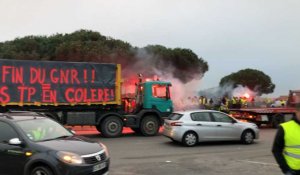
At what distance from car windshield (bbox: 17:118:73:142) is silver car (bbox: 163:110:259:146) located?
302 inches

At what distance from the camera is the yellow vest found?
189 inches

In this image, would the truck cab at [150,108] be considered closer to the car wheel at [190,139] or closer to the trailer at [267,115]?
the car wheel at [190,139]

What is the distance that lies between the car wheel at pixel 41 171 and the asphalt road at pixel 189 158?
2.98 metres

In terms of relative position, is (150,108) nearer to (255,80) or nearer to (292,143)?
(292,143)

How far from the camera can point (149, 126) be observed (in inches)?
818

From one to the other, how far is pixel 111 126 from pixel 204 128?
518 cm

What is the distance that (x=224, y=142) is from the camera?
1769 centimetres

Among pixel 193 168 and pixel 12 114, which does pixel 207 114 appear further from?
pixel 12 114

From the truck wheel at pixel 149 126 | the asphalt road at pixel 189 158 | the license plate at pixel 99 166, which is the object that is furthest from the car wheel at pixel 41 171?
the truck wheel at pixel 149 126

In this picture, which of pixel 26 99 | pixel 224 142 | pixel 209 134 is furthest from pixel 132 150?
pixel 26 99

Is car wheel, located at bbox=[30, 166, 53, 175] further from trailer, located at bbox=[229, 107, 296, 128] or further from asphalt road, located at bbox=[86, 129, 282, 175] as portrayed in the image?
trailer, located at bbox=[229, 107, 296, 128]

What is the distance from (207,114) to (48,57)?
114ft

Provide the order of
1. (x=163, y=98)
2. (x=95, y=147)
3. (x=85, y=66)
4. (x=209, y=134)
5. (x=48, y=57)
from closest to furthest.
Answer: (x=95, y=147) < (x=209, y=134) < (x=85, y=66) < (x=163, y=98) < (x=48, y=57)

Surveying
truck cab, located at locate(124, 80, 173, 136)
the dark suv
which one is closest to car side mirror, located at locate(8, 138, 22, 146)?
the dark suv
